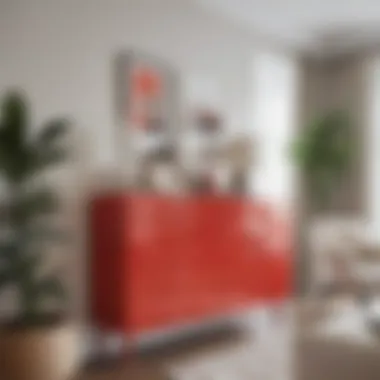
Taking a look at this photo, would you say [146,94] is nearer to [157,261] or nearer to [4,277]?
[157,261]

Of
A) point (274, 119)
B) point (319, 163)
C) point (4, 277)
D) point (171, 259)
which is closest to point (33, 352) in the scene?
point (4, 277)

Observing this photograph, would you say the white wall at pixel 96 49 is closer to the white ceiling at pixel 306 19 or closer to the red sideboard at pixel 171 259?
the white ceiling at pixel 306 19

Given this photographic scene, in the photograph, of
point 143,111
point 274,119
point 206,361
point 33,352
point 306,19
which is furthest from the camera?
point 274,119

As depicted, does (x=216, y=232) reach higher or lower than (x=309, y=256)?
higher

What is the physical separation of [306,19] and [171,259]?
258 cm

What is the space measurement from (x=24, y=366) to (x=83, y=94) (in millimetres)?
1708

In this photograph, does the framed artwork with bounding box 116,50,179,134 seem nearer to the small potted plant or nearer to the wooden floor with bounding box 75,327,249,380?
the small potted plant

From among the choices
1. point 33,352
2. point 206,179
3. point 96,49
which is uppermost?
point 96,49

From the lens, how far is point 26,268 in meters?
2.83

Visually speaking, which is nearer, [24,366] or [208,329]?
[24,366]

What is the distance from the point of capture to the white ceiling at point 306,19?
503cm

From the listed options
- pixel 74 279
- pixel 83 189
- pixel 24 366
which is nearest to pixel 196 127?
pixel 83 189

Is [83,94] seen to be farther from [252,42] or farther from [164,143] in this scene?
[252,42]

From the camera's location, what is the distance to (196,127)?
191 inches
